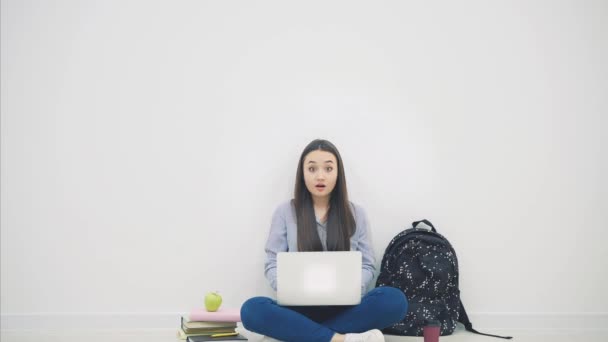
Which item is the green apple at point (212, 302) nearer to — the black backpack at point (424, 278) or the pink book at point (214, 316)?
the pink book at point (214, 316)

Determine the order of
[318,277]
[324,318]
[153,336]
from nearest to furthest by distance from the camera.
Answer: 1. [318,277]
2. [324,318]
3. [153,336]

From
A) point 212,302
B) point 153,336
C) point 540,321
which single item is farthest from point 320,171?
point 540,321

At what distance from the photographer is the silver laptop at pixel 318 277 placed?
2021mm

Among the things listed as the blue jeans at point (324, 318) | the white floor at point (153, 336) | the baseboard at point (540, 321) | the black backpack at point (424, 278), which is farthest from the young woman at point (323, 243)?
the baseboard at point (540, 321)

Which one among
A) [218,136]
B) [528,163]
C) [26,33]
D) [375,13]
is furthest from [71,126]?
[528,163]

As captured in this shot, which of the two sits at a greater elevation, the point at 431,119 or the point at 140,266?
the point at 431,119

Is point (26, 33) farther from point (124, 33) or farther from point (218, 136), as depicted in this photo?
point (218, 136)

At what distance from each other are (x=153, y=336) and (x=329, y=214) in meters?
0.92

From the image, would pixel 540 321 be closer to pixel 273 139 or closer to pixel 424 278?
pixel 424 278

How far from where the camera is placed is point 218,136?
2.71 metres

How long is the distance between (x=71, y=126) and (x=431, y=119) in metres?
1.69

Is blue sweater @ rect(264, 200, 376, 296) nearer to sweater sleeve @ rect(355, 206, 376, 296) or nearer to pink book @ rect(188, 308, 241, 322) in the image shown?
sweater sleeve @ rect(355, 206, 376, 296)

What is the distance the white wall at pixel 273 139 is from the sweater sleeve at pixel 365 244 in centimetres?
17

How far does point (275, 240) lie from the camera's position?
2480mm
